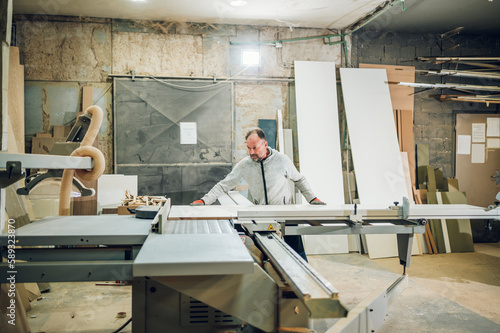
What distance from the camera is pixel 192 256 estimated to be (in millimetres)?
1318

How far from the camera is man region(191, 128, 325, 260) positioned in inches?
136

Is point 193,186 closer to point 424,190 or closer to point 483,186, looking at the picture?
point 424,190

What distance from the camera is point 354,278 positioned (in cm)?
409

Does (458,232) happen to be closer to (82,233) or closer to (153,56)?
(153,56)

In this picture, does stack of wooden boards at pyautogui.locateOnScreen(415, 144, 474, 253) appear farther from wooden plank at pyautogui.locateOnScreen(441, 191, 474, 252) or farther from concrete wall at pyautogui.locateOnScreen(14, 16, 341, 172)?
concrete wall at pyautogui.locateOnScreen(14, 16, 341, 172)

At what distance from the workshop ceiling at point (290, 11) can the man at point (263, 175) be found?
6.22ft

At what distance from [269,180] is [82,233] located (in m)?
2.00

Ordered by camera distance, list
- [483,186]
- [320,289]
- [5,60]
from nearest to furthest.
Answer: [320,289]
[5,60]
[483,186]

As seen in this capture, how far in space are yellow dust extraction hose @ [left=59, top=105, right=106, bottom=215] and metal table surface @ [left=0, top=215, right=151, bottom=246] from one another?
17 cm

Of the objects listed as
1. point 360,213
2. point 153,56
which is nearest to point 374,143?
point 360,213

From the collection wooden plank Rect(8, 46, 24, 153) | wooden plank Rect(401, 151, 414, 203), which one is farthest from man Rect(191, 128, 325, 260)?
Result: wooden plank Rect(8, 46, 24, 153)

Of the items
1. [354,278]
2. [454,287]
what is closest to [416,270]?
[454,287]

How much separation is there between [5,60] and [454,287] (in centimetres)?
428

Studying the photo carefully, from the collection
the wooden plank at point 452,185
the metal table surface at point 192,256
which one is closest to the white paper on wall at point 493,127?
the wooden plank at point 452,185
